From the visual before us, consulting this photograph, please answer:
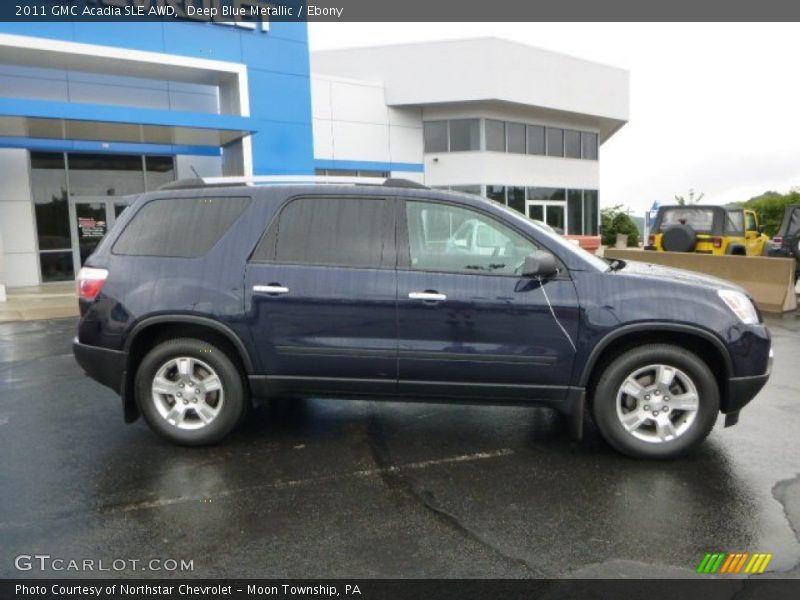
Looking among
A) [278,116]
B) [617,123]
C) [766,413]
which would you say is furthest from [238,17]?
[617,123]

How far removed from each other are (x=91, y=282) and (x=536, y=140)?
86.0ft

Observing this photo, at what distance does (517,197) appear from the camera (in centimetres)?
2719

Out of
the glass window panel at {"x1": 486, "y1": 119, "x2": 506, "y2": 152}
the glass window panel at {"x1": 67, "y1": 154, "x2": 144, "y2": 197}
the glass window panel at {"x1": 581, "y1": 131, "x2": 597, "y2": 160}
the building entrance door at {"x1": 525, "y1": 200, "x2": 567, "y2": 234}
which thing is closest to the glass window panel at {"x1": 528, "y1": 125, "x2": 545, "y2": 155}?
the glass window panel at {"x1": 486, "y1": 119, "x2": 506, "y2": 152}

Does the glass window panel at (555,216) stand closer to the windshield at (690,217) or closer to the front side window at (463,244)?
the windshield at (690,217)

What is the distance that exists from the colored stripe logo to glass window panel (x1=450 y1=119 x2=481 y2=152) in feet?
79.7

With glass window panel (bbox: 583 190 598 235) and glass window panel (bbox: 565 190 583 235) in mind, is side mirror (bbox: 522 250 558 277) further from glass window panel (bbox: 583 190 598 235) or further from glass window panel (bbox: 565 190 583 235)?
glass window panel (bbox: 583 190 598 235)

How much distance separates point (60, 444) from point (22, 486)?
30.2 inches

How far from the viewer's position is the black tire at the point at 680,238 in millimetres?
13234

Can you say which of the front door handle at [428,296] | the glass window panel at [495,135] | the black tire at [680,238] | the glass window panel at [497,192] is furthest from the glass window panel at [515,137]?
the front door handle at [428,296]

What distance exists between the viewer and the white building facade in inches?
963

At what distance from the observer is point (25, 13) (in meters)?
14.0

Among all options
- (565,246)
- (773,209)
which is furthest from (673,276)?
(773,209)

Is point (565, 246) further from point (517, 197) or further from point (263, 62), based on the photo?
point (517, 197)
